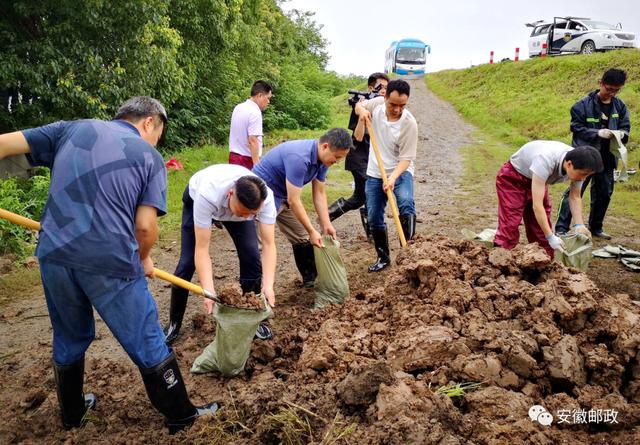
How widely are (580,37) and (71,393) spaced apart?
21.9 m

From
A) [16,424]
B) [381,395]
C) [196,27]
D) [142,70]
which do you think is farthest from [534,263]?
[196,27]

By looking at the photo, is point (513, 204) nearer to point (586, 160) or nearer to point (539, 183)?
point (539, 183)

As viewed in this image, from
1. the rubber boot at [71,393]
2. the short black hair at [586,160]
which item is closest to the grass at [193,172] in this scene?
the rubber boot at [71,393]

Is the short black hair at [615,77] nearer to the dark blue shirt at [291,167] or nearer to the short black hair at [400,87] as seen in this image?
the short black hair at [400,87]

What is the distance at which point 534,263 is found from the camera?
379 centimetres

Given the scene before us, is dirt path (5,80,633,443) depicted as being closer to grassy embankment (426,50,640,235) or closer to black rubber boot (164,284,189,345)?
black rubber boot (164,284,189,345)

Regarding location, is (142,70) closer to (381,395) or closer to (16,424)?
(16,424)

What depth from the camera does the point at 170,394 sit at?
2.75 meters

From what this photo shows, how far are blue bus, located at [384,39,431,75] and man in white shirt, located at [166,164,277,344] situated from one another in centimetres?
2762

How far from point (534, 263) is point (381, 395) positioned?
5.97 ft

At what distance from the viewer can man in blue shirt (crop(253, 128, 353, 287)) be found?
395cm

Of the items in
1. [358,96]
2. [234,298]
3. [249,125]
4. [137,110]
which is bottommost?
[234,298]

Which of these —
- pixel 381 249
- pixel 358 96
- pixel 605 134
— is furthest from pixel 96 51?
pixel 605 134

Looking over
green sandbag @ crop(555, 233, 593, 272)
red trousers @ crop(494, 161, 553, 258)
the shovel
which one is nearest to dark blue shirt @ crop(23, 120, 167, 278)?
the shovel
